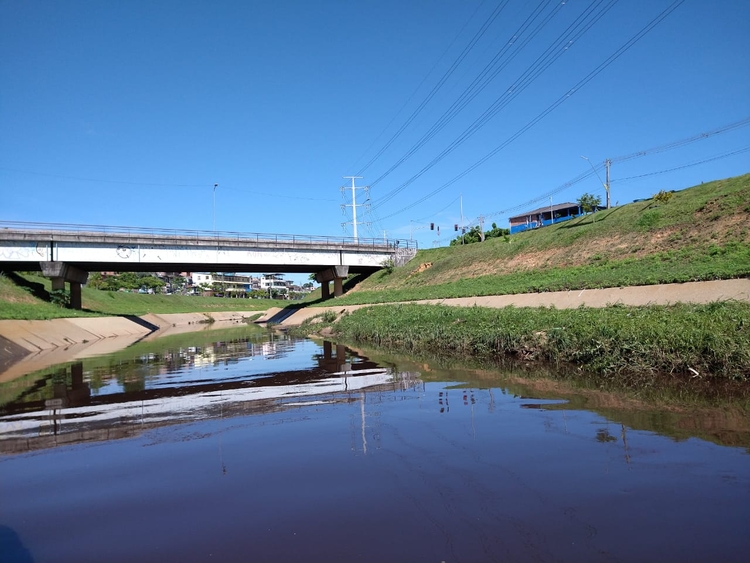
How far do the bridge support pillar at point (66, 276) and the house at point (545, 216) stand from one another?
56.4 m

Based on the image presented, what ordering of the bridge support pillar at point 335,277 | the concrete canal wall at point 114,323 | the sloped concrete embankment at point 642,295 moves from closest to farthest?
the sloped concrete embankment at point 642,295 < the concrete canal wall at point 114,323 < the bridge support pillar at point 335,277

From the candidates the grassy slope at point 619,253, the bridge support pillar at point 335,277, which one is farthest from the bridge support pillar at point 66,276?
the grassy slope at point 619,253

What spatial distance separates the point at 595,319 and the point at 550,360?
1727 millimetres

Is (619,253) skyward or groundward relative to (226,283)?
groundward

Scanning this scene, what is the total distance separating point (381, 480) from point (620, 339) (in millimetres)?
8822

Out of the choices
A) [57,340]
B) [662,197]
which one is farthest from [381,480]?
[662,197]

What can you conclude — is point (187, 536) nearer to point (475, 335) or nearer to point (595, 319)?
point (595, 319)

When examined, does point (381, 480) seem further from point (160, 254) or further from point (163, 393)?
point (160, 254)

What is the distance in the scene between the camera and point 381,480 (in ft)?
19.8

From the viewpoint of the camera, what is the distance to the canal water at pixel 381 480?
4512mm

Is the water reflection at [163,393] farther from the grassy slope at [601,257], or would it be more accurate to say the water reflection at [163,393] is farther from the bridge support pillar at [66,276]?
the bridge support pillar at [66,276]

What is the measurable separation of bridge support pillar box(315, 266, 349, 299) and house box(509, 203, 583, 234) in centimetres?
2893

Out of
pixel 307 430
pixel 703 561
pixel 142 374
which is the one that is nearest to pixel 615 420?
pixel 703 561

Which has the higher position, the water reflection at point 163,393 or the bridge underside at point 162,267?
the bridge underside at point 162,267
